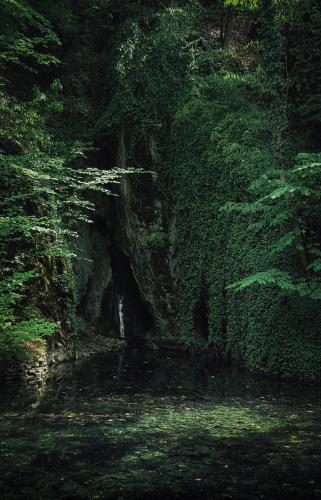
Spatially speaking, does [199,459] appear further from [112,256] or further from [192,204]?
[112,256]

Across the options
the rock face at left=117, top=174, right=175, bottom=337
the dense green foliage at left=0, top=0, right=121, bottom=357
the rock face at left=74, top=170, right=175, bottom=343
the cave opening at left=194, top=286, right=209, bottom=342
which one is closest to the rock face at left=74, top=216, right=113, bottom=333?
the rock face at left=74, top=170, right=175, bottom=343

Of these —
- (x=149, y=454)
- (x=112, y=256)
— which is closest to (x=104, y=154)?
(x=112, y=256)

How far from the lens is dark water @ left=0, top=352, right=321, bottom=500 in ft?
15.3

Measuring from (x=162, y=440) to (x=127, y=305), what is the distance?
37.0 ft

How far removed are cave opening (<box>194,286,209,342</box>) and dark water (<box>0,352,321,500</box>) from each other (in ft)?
13.0

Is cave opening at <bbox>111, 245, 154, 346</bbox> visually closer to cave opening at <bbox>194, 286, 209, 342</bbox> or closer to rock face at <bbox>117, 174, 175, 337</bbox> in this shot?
rock face at <bbox>117, 174, 175, 337</bbox>

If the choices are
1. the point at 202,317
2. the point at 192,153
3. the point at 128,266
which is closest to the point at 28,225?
the point at 192,153

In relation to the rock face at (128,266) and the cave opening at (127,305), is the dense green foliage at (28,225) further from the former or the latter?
the cave opening at (127,305)

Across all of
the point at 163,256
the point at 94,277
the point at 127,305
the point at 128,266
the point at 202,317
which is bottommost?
the point at 202,317

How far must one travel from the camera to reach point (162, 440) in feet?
19.9

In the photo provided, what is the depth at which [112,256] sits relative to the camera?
1759 cm

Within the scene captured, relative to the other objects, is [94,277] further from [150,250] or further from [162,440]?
[162,440]

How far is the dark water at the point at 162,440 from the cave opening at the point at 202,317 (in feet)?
13.0

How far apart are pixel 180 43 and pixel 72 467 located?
1466 cm
